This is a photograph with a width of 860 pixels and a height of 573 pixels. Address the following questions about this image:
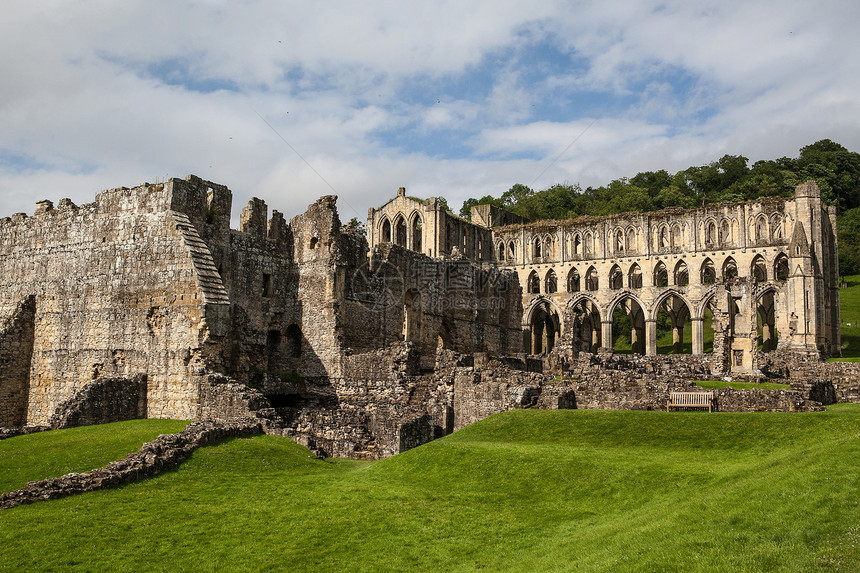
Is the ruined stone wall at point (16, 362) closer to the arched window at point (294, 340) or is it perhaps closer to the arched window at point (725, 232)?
the arched window at point (294, 340)

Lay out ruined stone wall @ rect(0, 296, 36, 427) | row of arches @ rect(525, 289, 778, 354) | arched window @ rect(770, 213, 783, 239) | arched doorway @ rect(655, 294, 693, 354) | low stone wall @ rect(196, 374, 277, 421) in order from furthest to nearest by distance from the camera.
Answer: arched doorway @ rect(655, 294, 693, 354) → arched window @ rect(770, 213, 783, 239) → row of arches @ rect(525, 289, 778, 354) → ruined stone wall @ rect(0, 296, 36, 427) → low stone wall @ rect(196, 374, 277, 421)

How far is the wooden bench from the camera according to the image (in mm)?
21672

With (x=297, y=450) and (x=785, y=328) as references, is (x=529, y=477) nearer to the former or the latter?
(x=297, y=450)

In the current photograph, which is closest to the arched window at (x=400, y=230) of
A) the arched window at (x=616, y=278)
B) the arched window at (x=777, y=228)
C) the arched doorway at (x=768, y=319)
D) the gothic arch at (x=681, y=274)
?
the arched window at (x=616, y=278)

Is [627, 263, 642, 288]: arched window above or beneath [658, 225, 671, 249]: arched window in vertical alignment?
beneath

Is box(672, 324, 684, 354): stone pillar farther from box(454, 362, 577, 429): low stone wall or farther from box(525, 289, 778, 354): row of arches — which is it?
box(454, 362, 577, 429): low stone wall

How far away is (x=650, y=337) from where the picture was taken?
6625 cm

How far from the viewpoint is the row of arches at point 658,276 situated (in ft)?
218

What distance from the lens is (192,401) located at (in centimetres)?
2177

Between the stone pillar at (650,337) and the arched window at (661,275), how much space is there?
14.4 ft

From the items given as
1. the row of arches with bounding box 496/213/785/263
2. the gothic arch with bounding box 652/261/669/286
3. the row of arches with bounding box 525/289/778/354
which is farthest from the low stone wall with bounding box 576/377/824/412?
the row of arches with bounding box 496/213/785/263

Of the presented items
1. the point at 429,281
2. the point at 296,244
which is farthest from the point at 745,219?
the point at 296,244

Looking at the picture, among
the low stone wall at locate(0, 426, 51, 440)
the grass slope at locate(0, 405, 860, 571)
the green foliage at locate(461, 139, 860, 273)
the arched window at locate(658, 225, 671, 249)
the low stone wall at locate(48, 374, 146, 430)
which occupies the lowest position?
the grass slope at locate(0, 405, 860, 571)

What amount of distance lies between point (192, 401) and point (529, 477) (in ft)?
35.3
